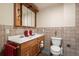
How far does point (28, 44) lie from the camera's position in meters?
1.63

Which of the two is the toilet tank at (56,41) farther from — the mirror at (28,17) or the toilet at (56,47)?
the mirror at (28,17)

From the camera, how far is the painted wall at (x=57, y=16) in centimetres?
166

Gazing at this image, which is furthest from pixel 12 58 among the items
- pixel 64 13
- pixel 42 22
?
pixel 64 13

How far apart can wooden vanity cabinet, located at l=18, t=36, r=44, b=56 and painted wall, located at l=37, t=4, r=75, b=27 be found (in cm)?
23

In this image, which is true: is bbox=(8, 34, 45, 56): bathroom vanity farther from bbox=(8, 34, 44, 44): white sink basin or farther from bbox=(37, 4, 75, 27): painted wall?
bbox=(37, 4, 75, 27): painted wall

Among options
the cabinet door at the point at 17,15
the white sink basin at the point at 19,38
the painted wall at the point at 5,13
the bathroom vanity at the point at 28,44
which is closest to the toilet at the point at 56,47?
the bathroom vanity at the point at 28,44

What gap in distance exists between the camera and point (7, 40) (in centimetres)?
160

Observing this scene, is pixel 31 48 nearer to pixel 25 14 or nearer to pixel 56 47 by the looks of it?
pixel 56 47

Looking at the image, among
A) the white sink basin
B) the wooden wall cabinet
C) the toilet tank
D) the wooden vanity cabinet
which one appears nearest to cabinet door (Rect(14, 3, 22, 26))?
the wooden wall cabinet

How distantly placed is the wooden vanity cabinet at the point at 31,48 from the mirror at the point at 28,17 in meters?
0.23

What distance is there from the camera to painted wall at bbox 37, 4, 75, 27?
65.4 inches

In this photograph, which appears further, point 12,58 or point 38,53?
point 38,53

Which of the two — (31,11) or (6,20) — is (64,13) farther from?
(6,20)

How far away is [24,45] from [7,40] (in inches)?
9.2
